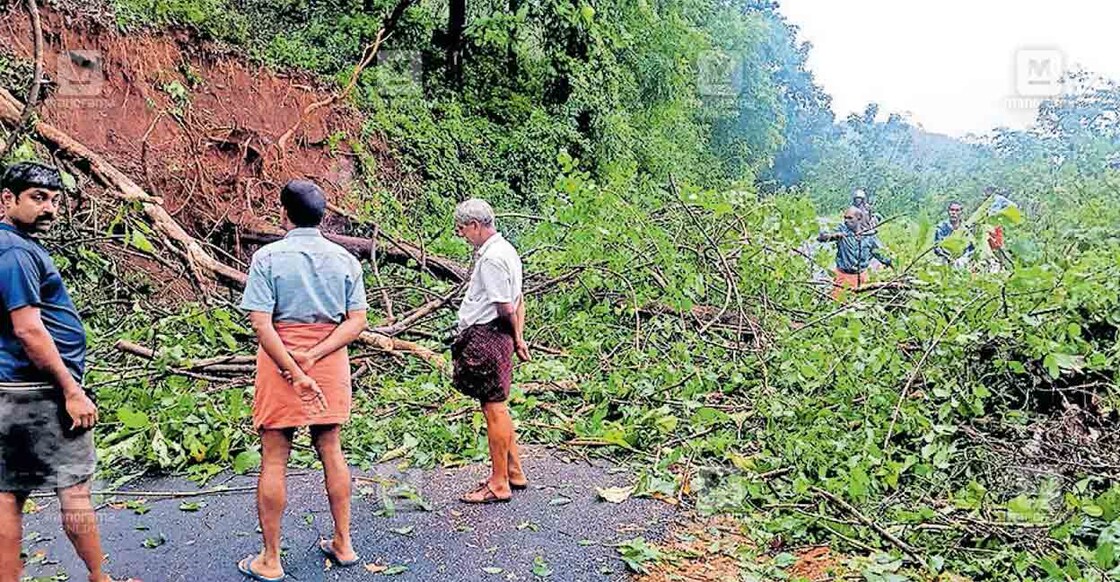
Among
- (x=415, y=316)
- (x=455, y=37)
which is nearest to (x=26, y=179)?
(x=415, y=316)

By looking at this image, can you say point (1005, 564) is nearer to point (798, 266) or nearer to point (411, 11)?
point (798, 266)

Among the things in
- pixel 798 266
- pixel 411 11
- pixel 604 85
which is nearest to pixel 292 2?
pixel 411 11

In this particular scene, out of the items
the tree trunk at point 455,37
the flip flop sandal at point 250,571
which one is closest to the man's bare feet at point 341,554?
the flip flop sandal at point 250,571

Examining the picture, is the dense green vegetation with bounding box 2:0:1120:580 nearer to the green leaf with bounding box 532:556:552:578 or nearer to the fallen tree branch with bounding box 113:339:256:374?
the fallen tree branch with bounding box 113:339:256:374

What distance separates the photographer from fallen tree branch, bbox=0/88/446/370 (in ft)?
20.2

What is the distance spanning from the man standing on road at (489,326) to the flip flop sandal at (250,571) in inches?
42.4

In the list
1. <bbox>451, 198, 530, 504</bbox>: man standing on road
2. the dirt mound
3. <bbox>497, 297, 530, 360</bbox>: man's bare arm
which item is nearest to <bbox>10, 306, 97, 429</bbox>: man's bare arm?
<bbox>451, 198, 530, 504</bbox>: man standing on road

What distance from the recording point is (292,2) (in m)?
14.3

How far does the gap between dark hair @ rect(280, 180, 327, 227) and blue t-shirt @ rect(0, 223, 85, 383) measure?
0.79m

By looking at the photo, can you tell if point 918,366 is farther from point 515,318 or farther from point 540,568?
point 540,568

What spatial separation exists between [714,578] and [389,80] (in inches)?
479

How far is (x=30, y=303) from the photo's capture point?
270 centimetres

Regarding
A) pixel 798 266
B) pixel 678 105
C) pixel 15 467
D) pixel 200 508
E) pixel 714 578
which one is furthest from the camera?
pixel 678 105

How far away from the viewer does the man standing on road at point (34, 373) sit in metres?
2.70
